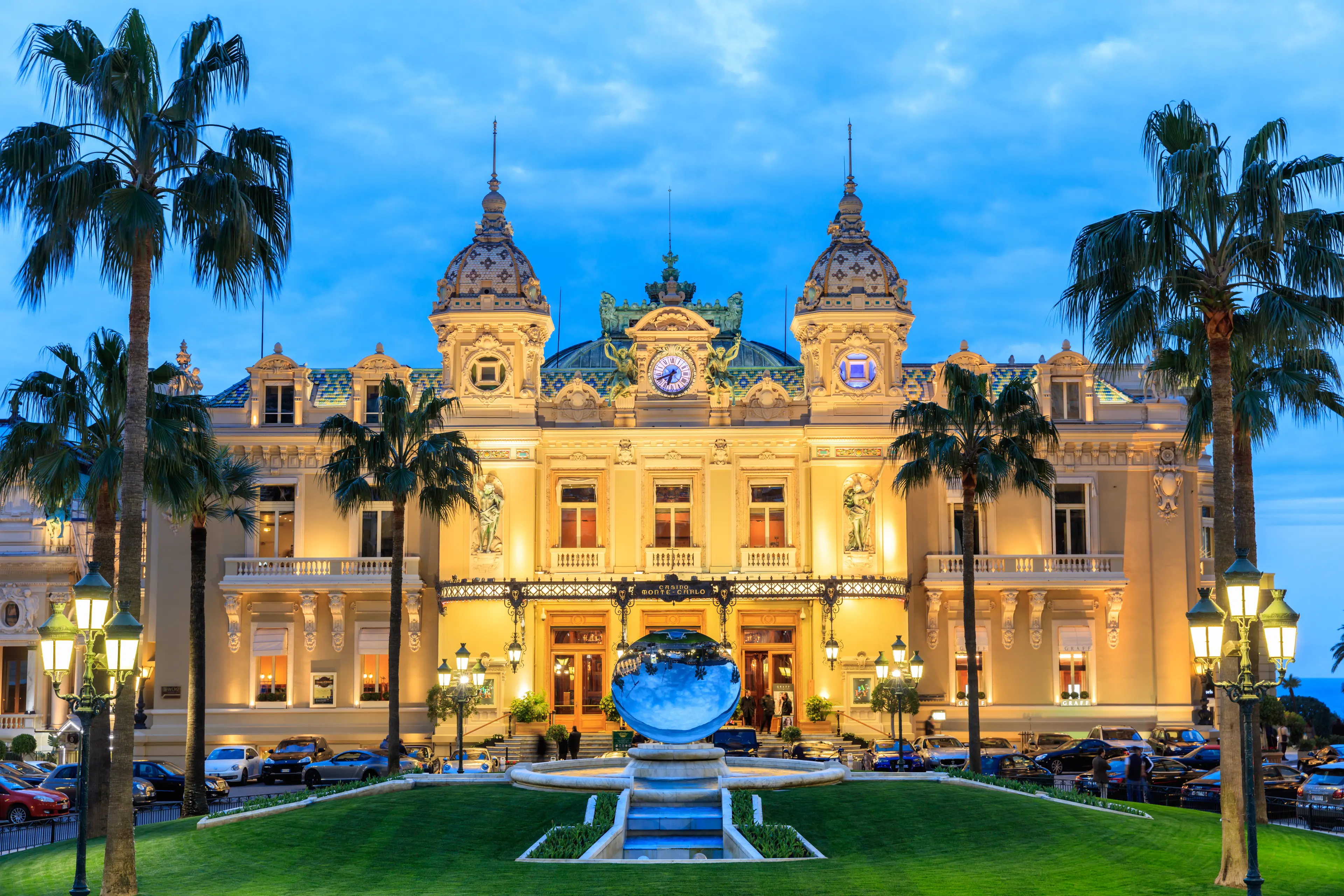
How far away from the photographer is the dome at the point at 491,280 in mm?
49844

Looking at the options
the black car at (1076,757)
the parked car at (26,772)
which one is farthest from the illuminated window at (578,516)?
the parked car at (26,772)

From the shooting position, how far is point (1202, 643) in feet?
56.9

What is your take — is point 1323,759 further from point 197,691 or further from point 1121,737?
point 197,691

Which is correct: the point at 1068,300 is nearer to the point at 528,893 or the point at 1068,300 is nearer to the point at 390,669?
the point at 528,893

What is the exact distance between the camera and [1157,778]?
124ft

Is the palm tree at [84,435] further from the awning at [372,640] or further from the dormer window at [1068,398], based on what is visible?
the dormer window at [1068,398]

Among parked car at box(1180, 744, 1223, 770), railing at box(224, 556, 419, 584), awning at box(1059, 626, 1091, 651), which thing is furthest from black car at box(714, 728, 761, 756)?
railing at box(224, 556, 419, 584)

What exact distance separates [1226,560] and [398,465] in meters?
23.1

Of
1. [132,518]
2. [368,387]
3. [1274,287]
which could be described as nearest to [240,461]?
[368,387]

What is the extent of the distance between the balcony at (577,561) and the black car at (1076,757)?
15.9 meters

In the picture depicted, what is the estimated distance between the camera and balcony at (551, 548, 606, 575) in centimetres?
4919

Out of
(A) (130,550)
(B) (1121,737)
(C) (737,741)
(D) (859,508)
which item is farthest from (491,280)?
(A) (130,550)

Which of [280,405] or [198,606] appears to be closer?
[198,606]

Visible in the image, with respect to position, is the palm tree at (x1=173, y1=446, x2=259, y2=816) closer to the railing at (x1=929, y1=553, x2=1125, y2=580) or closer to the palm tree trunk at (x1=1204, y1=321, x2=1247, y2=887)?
the palm tree trunk at (x1=1204, y1=321, x2=1247, y2=887)
